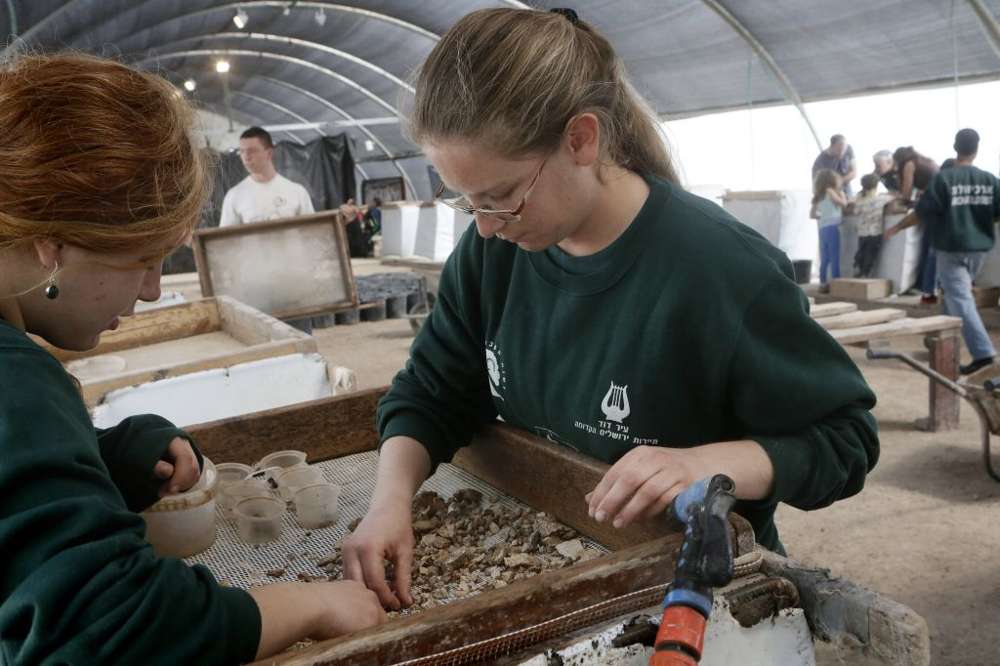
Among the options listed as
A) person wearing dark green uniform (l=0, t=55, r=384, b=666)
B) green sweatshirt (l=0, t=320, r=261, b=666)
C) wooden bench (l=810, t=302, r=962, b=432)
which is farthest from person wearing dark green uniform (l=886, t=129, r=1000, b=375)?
green sweatshirt (l=0, t=320, r=261, b=666)

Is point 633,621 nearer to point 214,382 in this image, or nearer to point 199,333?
point 214,382

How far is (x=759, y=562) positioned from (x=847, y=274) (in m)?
9.84

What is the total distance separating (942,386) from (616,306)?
4.55 metres

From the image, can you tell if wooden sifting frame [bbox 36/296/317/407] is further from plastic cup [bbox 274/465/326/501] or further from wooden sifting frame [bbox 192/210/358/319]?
wooden sifting frame [bbox 192/210/358/319]

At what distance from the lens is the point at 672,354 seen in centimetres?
132

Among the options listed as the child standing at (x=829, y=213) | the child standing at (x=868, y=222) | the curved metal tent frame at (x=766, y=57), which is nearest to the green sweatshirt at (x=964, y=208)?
the child standing at (x=868, y=222)

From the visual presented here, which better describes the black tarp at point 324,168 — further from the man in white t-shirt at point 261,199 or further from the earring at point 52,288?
the earring at point 52,288

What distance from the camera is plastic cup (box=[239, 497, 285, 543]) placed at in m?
1.52

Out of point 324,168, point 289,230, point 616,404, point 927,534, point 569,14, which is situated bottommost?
point 927,534

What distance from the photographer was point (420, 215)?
1544 cm

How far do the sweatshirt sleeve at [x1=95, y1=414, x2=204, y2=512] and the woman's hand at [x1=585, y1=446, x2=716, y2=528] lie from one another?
68cm

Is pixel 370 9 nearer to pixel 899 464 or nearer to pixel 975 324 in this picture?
pixel 975 324

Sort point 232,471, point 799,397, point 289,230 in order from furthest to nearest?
point 289,230 → point 232,471 → point 799,397

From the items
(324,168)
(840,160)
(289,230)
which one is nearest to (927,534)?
(289,230)
